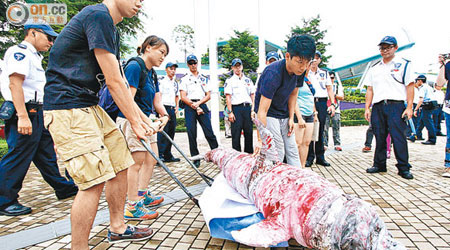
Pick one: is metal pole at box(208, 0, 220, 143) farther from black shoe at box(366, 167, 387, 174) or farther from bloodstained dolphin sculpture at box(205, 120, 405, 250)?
bloodstained dolphin sculpture at box(205, 120, 405, 250)

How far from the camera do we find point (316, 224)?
1.70 metres

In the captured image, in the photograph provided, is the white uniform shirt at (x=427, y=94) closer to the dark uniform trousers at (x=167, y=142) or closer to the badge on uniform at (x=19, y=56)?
the dark uniform trousers at (x=167, y=142)

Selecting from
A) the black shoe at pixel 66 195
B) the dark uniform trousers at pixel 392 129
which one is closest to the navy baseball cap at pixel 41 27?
the black shoe at pixel 66 195

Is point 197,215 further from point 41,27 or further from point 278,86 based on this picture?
point 41,27

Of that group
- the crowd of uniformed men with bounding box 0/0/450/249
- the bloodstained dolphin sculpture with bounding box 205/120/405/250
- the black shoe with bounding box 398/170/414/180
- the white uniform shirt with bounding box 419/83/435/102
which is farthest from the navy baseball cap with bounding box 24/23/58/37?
the white uniform shirt with bounding box 419/83/435/102

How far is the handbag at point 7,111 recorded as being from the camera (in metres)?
3.19

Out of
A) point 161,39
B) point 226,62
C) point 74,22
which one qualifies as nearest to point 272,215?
point 74,22

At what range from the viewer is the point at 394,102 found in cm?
465

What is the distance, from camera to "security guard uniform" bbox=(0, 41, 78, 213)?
3.18 meters

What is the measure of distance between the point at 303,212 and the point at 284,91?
1.84 meters

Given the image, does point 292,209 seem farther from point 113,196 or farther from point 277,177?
point 113,196

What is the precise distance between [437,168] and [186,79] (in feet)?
18.1

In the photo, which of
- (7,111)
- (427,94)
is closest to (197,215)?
(7,111)

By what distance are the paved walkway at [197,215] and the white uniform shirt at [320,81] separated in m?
1.63
